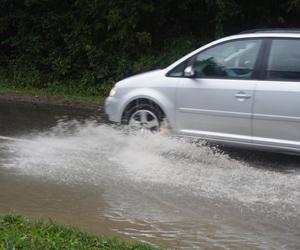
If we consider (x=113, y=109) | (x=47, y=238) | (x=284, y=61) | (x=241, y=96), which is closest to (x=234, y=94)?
(x=241, y=96)

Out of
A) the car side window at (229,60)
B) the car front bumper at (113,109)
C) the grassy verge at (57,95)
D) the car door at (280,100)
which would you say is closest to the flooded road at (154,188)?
the car front bumper at (113,109)

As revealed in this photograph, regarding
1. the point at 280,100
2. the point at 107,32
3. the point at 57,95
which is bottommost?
the point at 57,95

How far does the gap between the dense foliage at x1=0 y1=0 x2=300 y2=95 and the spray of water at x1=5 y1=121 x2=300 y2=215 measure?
537 cm

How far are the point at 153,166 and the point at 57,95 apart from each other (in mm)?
6668

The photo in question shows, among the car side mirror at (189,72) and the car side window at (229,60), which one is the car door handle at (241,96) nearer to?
the car side window at (229,60)

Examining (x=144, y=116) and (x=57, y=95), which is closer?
(x=144, y=116)

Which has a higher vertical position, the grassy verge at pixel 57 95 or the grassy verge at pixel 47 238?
the grassy verge at pixel 57 95

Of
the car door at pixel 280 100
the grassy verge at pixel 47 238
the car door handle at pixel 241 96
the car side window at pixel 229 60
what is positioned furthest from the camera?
the car side window at pixel 229 60

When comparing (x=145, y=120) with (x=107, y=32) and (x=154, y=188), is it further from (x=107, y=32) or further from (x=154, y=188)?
(x=107, y=32)

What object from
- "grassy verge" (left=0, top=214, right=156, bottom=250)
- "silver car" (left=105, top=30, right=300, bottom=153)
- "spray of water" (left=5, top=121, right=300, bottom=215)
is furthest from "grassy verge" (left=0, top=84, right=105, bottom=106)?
"grassy verge" (left=0, top=214, right=156, bottom=250)

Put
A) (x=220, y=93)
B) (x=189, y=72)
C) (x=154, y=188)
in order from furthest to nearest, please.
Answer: (x=189, y=72), (x=220, y=93), (x=154, y=188)

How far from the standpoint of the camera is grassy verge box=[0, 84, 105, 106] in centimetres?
1336

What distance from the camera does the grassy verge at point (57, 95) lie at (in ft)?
43.8

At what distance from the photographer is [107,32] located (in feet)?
50.0
